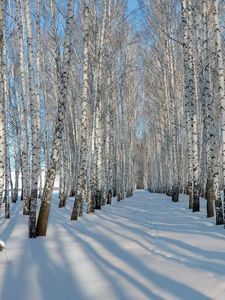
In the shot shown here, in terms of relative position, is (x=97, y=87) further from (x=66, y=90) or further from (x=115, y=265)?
(x=115, y=265)

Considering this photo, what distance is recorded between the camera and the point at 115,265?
5.20 m

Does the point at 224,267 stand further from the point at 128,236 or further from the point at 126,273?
the point at 128,236

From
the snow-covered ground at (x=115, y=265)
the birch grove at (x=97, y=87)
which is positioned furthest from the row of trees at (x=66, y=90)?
the snow-covered ground at (x=115, y=265)

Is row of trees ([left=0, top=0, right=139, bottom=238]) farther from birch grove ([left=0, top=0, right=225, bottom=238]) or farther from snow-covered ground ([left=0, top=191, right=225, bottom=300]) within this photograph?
snow-covered ground ([left=0, top=191, right=225, bottom=300])

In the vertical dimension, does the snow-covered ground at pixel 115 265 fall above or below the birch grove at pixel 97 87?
below

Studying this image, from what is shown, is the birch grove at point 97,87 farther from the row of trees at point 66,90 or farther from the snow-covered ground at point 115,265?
the snow-covered ground at point 115,265

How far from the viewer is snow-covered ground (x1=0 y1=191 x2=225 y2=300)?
4.00 metres

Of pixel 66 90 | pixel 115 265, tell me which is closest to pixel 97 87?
pixel 66 90

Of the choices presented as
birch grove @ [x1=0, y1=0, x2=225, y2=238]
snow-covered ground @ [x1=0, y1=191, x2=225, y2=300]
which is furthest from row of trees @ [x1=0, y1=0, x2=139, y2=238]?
snow-covered ground @ [x1=0, y1=191, x2=225, y2=300]

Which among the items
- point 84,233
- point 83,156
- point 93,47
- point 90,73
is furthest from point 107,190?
point 84,233

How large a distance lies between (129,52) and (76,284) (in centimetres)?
2380

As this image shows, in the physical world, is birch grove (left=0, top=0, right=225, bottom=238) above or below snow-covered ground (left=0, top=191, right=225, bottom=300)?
above

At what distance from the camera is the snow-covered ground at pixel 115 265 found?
4.00 meters

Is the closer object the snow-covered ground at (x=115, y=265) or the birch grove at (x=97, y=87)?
the snow-covered ground at (x=115, y=265)
